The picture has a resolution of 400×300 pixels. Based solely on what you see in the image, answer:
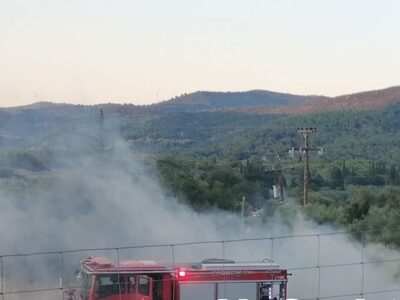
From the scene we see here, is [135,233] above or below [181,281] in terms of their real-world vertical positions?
below

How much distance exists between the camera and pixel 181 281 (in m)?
22.8

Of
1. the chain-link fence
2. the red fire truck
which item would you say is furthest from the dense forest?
the red fire truck

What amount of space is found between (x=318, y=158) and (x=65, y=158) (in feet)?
210

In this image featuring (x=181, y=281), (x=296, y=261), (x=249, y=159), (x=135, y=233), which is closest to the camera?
(x=181, y=281)

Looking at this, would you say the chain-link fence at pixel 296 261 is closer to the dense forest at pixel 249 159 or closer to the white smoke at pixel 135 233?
the white smoke at pixel 135 233

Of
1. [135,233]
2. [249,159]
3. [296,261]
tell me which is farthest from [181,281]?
[249,159]

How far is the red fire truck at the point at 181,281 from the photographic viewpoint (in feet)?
74.3

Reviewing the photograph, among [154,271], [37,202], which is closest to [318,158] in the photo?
[37,202]

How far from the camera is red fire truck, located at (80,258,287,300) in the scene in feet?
74.3

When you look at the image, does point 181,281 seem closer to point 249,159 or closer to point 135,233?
point 135,233

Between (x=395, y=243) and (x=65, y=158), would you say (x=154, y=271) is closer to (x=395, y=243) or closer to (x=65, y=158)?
(x=395, y=243)

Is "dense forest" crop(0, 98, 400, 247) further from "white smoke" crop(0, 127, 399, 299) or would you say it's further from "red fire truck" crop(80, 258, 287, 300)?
"red fire truck" crop(80, 258, 287, 300)

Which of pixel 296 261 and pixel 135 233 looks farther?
pixel 135 233

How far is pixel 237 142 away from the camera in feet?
472
